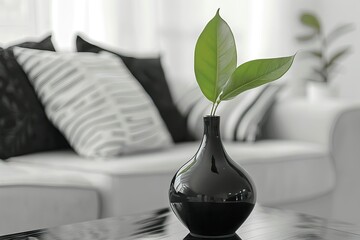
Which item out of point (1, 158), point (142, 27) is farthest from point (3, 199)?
point (142, 27)

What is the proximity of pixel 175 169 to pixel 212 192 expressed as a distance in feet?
2.89

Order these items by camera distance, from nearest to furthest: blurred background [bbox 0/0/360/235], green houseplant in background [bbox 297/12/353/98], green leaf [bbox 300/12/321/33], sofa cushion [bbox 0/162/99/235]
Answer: sofa cushion [bbox 0/162/99/235] → blurred background [bbox 0/0/360/235] → green houseplant in background [bbox 297/12/353/98] → green leaf [bbox 300/12/321/33]

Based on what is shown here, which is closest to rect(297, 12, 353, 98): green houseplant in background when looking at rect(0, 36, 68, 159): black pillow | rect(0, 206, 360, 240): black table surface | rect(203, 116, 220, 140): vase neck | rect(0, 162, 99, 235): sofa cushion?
→ rect(0, 36, 68, 159): black pillow

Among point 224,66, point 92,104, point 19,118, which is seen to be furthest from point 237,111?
point 224,66

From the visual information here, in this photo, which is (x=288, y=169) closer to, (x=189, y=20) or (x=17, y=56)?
(x=17, y=56)

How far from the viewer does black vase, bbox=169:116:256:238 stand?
133 centimetres

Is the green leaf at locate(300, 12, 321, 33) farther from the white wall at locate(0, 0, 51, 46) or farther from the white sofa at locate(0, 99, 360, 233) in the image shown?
the white wall at locate(0, 0, 51, 46)

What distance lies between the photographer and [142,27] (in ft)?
11.9

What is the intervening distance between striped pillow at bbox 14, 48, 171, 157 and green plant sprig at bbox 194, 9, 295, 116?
1.04 meters

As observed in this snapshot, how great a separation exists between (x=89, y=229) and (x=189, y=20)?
8.47 feet

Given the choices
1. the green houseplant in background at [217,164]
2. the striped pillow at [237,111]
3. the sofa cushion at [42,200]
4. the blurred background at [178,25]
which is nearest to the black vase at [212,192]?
the green houseplant in background at [217,164]

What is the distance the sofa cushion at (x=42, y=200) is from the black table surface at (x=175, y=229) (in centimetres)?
43

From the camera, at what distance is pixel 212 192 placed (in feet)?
4.34

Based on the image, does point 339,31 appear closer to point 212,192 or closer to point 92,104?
point 92,104
